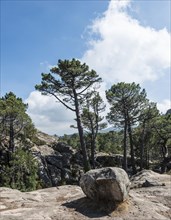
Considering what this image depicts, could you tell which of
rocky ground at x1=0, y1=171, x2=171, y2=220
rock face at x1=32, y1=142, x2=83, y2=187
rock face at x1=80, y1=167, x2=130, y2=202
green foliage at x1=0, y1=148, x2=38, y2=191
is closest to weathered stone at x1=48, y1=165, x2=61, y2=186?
rock face at x1=32, y1=142, x2=83, y2=187

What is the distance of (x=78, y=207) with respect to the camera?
40.3 ft

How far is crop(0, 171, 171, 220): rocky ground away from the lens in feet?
36.5

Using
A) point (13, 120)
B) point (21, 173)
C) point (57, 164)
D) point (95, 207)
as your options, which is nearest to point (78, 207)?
point (95, 207)

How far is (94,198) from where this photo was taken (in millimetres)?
12477

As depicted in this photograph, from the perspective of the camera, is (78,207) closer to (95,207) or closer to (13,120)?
(95,207)

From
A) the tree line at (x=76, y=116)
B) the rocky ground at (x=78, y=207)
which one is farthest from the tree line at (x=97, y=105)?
the rocky ground at (x=78, y=207)

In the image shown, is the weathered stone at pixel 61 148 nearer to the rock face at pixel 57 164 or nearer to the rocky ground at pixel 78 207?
the rock face at pixel 57 164

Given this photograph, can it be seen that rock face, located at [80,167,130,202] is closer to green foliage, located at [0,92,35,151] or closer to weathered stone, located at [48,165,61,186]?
green foliage, located at [0,92,35,151]

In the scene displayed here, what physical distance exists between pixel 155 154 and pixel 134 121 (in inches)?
984

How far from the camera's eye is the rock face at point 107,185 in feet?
39.2

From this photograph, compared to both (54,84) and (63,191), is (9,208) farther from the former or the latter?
(54,84)

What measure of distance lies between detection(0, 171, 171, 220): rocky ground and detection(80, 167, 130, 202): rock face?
12.0 inches

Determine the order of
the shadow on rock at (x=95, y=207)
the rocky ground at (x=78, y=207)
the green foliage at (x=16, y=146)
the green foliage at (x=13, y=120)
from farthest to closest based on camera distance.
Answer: the green foliage at (x=13, y=120) → the green foliage at (x=16, y=146) → the shadow on rock at (x=95, y=207) → the rocky ground at (x=78, y=207)

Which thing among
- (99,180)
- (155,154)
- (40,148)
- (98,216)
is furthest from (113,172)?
(155,154)
